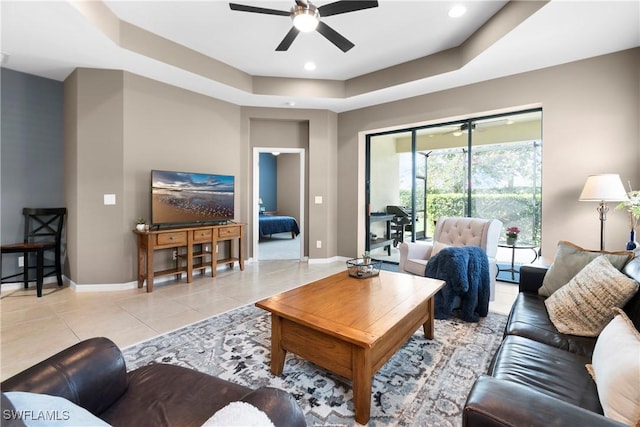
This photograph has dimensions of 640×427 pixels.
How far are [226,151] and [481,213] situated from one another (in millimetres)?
4371

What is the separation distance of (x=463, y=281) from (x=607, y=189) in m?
1.74

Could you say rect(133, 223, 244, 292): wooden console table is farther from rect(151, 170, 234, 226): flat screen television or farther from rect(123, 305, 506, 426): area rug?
rect(123, 305, 506, 426): area rug

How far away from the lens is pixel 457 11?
9.61 feet

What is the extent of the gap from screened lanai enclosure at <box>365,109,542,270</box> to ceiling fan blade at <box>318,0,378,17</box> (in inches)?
116

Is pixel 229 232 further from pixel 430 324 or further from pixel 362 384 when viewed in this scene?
pixel 362 384

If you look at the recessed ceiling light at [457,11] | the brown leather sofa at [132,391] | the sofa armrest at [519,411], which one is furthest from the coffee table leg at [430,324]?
the recessed ceiling light at [457,11]

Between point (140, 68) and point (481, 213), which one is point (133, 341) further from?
point (481, 213)

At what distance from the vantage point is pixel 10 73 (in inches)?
143

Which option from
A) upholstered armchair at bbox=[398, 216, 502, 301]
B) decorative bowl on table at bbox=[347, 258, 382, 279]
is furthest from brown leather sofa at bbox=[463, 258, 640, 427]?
decorative bowl on table at bbox=[347, 258, 382, 279]

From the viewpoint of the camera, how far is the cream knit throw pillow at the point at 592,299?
1.58 meters

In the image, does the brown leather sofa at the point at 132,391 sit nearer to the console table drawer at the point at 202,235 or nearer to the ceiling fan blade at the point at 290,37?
the ceiling fan blade at the point at 290,37

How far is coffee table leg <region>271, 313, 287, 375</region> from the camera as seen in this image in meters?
1.94

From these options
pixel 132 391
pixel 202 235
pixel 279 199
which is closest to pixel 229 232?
Answer: pixel 202 235

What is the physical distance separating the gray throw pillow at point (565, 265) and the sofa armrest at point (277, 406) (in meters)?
2.26
